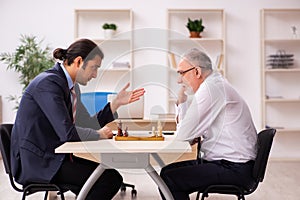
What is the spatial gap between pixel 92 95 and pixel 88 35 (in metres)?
4.28

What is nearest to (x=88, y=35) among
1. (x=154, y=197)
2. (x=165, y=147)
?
(x=154, y=197)

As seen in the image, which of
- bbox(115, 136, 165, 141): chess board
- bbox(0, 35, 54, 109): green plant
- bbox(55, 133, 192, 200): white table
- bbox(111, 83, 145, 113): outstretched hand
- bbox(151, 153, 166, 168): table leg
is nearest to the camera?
bbox(55, 133, 192, 200): white table

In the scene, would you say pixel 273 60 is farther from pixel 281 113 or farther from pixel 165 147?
pixel 165 147

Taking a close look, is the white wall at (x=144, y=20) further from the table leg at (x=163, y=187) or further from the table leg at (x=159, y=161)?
the table leg at (x=163, y=187)

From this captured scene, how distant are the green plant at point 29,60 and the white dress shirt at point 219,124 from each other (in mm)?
4237

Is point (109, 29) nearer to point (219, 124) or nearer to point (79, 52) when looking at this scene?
point (79, 52)

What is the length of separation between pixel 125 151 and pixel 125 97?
0.57 meters

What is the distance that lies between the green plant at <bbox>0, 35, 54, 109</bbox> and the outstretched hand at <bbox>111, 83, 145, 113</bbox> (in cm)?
402

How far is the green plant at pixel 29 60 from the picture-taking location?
679 centimetres

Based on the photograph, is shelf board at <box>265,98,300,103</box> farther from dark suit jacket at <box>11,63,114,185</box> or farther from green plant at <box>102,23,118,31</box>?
dark suit jacket at <box>11,63,114,185</box>

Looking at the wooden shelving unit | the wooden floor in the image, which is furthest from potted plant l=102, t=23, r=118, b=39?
the wooden floor

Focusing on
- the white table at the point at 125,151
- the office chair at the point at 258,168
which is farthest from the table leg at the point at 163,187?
the office chair at the point at 258,168

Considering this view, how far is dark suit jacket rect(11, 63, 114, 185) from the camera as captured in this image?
2654 millimetres

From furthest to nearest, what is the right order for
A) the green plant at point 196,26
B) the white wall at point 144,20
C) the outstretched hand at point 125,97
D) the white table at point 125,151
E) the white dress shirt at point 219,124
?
the white wall at point 144,20 < the green plant at point 196,26 < the outstretched hand at point 125,97 < the white dress shirt at point 219,124 < the white table at point 125,151
